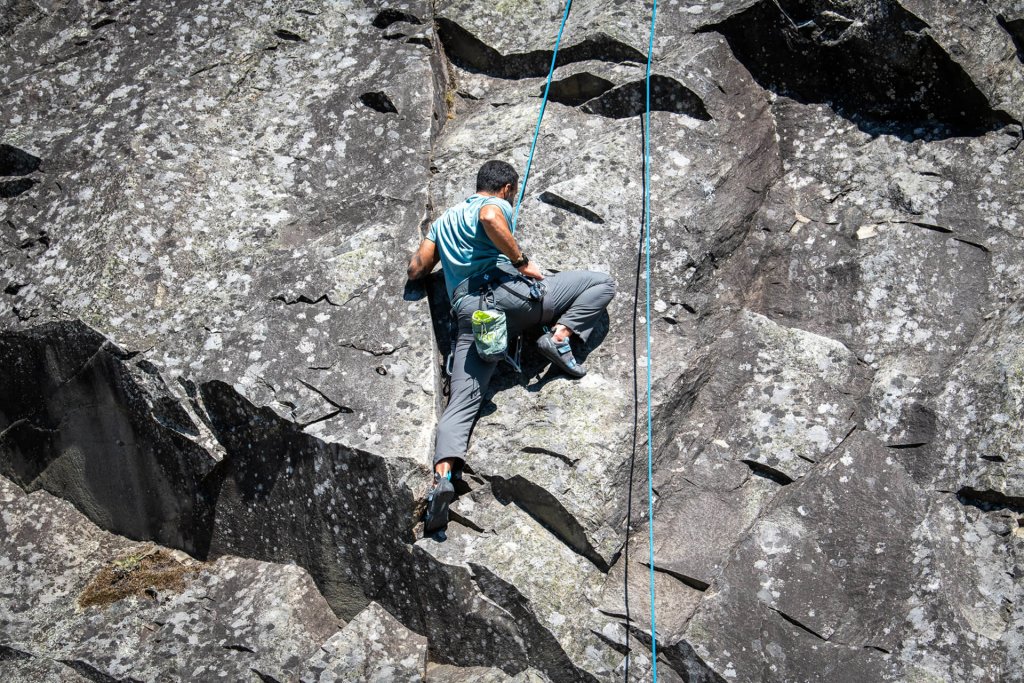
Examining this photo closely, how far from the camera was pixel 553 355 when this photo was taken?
664 cm

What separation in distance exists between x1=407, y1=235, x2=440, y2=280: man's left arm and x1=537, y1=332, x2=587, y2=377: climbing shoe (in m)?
1.04

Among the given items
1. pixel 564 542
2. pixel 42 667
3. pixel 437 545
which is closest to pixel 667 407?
pixel 564 542

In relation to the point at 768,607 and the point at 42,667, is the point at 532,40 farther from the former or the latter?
the point at 42,667

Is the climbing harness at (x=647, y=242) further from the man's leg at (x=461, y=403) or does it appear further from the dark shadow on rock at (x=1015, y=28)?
the dark shadow on rock at (x=1015, y=28)

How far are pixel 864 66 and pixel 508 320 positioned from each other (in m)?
3.97

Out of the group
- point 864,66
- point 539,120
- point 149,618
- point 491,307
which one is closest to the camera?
point 491,307

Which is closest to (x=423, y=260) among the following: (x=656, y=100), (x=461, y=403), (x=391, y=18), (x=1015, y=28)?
(x=461, y=403)

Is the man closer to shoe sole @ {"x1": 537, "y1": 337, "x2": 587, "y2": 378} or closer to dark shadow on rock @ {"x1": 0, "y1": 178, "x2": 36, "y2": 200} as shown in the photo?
shoe sole @ {"x1": 537, "y1": 337, "x2": 587, "y2": 378}

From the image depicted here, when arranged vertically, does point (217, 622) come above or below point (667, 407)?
below

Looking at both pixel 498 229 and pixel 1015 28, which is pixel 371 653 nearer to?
pixel 498 229

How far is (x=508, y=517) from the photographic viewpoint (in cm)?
633

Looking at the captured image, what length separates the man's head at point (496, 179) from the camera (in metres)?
6.60

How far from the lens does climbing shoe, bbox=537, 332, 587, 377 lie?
6.62 m

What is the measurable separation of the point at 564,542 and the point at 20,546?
4.50 meters
